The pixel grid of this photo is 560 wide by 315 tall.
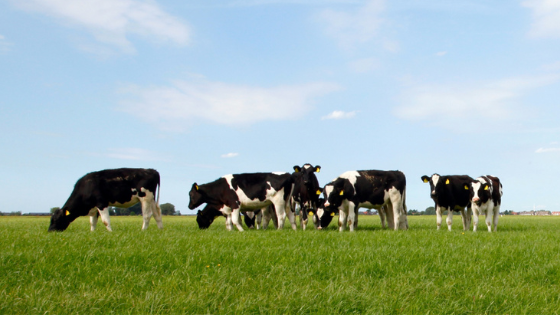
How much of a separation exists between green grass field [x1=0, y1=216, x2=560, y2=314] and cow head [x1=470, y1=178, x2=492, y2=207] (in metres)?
6.02

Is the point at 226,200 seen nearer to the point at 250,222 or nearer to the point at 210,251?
the point at 250,222

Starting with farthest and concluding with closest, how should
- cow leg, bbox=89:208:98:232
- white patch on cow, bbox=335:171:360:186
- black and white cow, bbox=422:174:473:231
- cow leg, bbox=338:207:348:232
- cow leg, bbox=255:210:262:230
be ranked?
cow leg, bbox=255:210:262:230
black and white cow, bbox=422:174:473:231
white patch on cow, bbox=335:171:360:186
cow leg, bbox=89:208:98:232
cow leg, bbox=338:207:348:232

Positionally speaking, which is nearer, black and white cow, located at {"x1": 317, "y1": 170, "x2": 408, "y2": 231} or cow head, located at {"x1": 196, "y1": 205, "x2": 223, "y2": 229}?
black and white cow, located at {"x1": 317, "y1": 170, "x2": 408, "y2": 231}

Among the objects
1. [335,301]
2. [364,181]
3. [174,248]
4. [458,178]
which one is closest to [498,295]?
[335,301]

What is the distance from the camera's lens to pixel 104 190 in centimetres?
1562

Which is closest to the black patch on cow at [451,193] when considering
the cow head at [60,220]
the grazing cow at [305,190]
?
the grazing cow at [305,190]

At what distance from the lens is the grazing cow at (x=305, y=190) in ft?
55.4

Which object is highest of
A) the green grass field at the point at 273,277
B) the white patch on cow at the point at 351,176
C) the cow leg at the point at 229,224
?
the white patch on cow at the point at 351,176

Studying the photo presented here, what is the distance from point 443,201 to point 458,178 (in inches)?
49.6

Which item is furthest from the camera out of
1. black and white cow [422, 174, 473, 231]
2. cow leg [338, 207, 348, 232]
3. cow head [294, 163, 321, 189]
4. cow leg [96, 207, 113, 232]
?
black and white cow [422, 174, 473, 231]

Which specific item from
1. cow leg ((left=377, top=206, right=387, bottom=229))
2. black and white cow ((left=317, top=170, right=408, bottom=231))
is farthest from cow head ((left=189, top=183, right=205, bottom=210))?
cow leg ((left=377, top=206, right=387, bottom=229))

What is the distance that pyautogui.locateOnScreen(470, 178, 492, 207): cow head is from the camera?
16.8 metres

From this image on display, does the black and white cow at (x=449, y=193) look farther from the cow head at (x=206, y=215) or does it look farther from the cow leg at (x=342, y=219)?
the cow head at (x=206, y=215)

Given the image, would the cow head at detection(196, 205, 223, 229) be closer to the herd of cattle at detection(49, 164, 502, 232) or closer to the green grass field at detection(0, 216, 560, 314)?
the herd of cattle at detection(49, 164, 502, 232)
